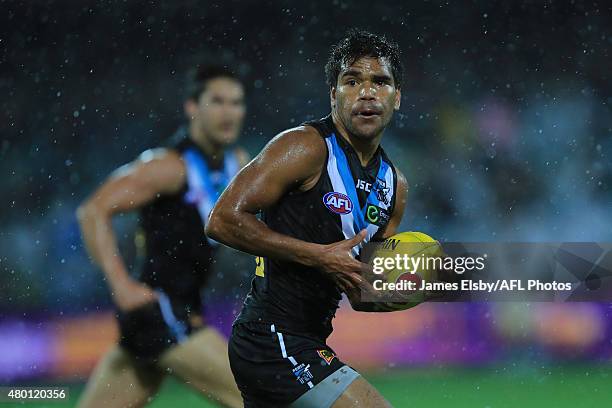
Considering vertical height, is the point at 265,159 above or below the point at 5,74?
below

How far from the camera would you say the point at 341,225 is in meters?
3.25

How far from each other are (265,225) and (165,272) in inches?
96.0

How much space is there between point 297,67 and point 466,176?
184cm

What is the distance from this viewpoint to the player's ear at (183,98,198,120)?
702 centimetres

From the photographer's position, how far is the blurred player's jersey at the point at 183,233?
5.36 meters

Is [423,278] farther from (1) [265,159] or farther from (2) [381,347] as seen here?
(2) [381,347]

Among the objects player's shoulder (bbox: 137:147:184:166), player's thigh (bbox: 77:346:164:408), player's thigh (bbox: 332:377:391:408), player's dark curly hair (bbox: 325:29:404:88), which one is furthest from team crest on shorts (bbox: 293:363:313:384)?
player's shoulder (bbox: 137:147:184:166)

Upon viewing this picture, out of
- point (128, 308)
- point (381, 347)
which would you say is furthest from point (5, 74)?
point (381, 347)

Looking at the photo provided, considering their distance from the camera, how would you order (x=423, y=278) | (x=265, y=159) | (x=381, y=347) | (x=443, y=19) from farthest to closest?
1. (x=443, y=19)
2. (x=381, y=347)
3. (x=423, y=278)
4. (x=265, y=159)

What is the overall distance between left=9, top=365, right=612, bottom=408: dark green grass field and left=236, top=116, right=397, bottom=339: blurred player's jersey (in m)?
3.80

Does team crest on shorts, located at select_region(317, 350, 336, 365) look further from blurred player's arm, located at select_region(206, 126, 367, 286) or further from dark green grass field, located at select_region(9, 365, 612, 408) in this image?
dark green grass field, located at select_region(9, 365, 612, 408)

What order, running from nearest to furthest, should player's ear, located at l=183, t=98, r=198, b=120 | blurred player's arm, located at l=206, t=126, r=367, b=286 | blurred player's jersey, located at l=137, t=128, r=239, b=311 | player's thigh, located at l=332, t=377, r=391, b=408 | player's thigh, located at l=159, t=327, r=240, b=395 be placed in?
player's thigh, located at l=332, t=377, r=391, b=408 < blurred player's arm, located at l=206, t=126, r=367, b=286 < player's thigh, located at l=159, t=327, r=240, b=395 < blurred player's jersey, located at l=137, t=128, r=239, b=311 < player's ear, located at l=183, t=98, r=198, b=120

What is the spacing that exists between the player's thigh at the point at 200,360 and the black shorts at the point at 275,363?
1.52m

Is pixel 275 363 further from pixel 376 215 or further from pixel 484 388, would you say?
pixel 484 388
